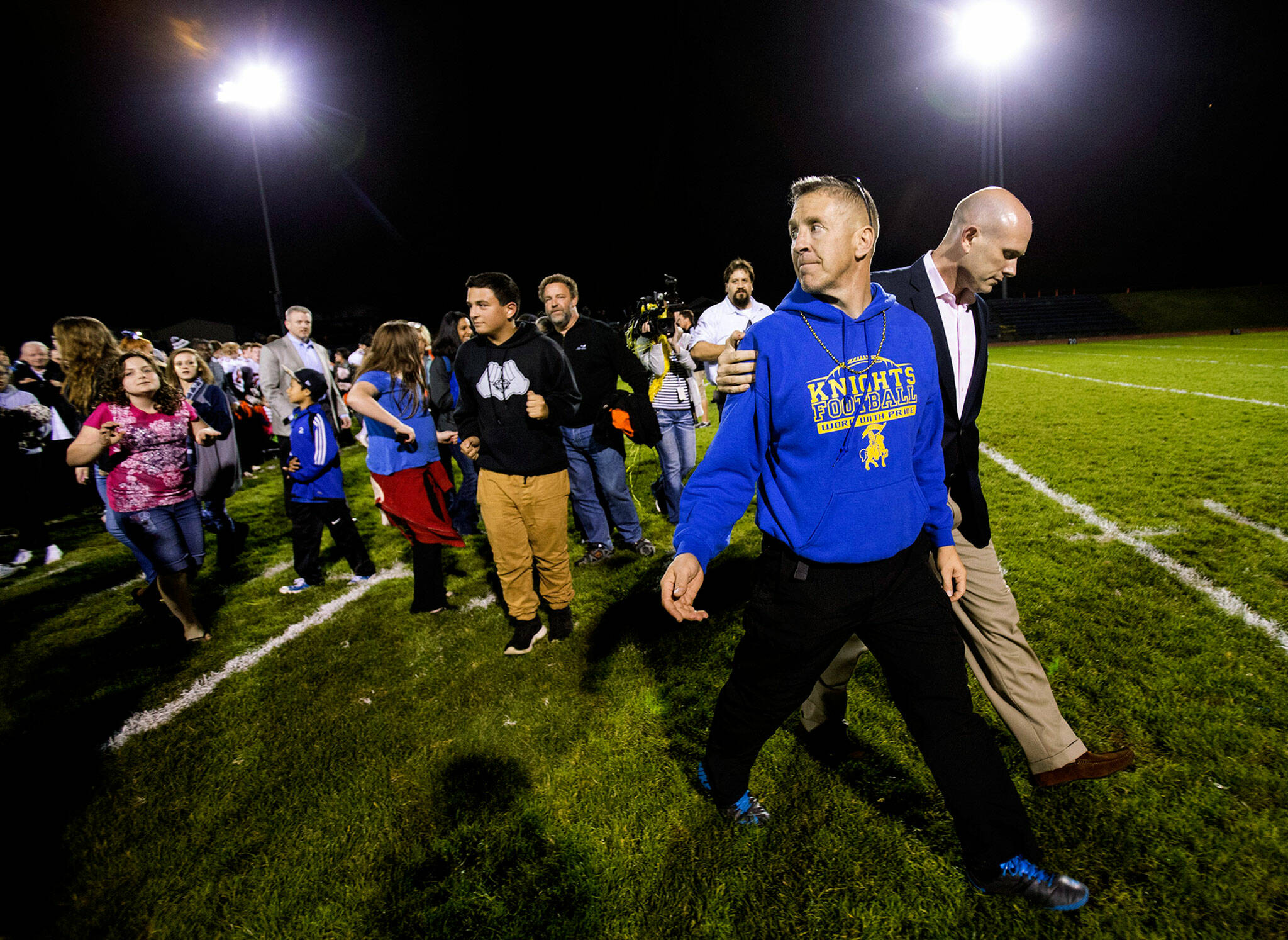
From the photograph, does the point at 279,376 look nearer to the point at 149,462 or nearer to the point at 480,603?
the point at 149,462

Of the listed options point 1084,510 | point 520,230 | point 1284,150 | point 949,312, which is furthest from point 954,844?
point 1284,150

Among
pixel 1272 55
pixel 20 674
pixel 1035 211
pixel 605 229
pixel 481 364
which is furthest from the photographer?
pixel 1035 211

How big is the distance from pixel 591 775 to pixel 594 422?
2.94 m

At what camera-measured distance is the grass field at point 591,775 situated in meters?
2.01

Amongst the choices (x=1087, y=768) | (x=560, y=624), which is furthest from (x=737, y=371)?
(x=560, y=624)

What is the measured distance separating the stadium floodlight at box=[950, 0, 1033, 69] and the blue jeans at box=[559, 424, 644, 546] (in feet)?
113

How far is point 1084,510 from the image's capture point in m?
5.28

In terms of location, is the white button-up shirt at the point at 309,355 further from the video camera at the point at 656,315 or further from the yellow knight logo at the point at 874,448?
the yellow knight logo at the point at 874,448

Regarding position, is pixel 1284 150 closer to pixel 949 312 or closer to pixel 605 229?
pixel 605 229

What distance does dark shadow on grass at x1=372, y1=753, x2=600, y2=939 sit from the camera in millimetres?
2008

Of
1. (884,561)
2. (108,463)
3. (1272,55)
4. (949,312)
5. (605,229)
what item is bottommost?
(884,561)

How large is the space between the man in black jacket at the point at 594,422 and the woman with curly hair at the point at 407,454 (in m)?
1.11

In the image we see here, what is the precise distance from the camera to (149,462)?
3.61m

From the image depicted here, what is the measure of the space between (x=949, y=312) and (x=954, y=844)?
1.98 meters
